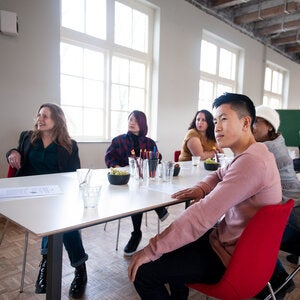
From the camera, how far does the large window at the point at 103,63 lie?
3570 millimetres

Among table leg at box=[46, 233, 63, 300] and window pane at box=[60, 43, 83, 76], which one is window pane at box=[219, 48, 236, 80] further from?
table leg at box=[46, 233, 63, 300]

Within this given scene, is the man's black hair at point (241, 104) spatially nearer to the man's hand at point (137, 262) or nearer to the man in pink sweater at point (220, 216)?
the man in pink sweater at point (220, 216)

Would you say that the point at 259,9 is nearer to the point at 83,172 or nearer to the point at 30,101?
the point at 30,101

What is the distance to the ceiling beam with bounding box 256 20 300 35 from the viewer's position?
5.59m

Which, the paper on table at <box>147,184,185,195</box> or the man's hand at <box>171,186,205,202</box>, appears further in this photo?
the paper on table at <box>147,184,185,195</box>

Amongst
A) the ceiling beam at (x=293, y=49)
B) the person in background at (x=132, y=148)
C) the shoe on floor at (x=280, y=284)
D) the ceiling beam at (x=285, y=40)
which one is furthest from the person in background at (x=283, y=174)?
the ceiling beam at (x=293, y=49)

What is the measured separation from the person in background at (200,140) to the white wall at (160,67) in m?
1.35

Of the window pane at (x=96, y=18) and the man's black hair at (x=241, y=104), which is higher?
the window pane at (x=96, y=18)

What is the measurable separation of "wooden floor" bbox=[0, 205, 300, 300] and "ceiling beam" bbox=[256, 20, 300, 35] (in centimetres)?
502

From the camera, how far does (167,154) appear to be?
15.5 feet

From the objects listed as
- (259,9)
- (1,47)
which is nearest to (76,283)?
(1,47)

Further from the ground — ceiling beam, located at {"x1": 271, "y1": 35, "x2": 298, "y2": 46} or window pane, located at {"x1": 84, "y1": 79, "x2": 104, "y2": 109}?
ceiling beam, located at {"x1": 271, "y1": 35, "x2": 298, "y2": 46}

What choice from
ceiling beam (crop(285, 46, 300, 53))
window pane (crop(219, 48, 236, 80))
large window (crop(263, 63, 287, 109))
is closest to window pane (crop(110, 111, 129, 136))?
window pane (crop(219, 48, 236, 80))

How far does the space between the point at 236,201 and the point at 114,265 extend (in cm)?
143
